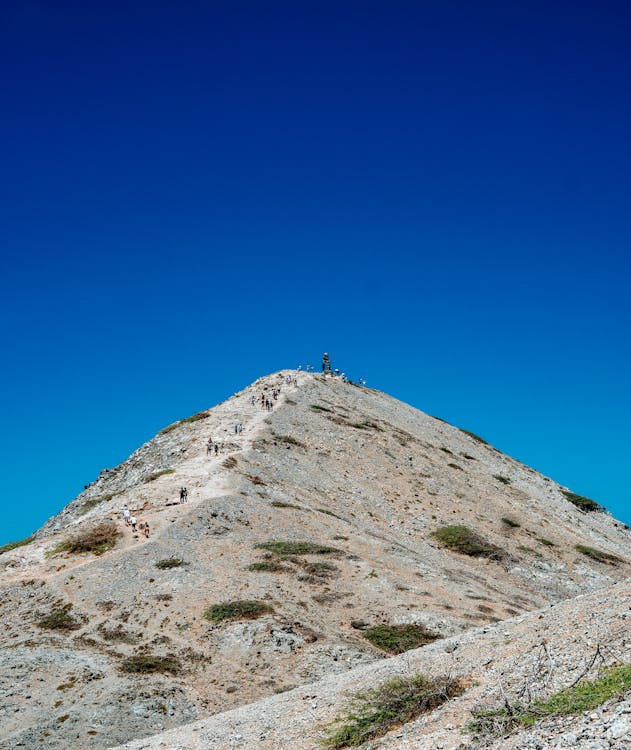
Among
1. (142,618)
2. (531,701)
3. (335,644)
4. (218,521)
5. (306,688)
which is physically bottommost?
(531,701)

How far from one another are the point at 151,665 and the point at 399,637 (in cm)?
1434

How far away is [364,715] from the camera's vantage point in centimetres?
2127

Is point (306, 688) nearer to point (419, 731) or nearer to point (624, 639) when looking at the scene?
point (419, 731)

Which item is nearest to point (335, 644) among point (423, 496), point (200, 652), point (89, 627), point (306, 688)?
point (200, 652)

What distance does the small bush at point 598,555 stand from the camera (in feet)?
243

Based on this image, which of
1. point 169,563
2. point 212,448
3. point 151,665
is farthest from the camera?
point 212,448

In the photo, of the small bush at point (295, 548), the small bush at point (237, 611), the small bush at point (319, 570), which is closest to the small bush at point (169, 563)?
the small bush at point (237, 611)

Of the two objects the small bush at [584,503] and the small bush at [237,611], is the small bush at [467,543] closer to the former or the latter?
the small bush at [237,611]

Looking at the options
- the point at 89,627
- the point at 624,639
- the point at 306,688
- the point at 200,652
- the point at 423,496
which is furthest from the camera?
the point at 423,496

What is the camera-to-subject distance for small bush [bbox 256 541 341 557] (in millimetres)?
51250

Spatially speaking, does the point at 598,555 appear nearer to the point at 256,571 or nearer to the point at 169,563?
the point at 256,571

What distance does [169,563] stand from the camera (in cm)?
4762

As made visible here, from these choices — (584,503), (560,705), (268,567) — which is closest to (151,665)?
(268,567)

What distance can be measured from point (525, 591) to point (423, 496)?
64.9 feet
